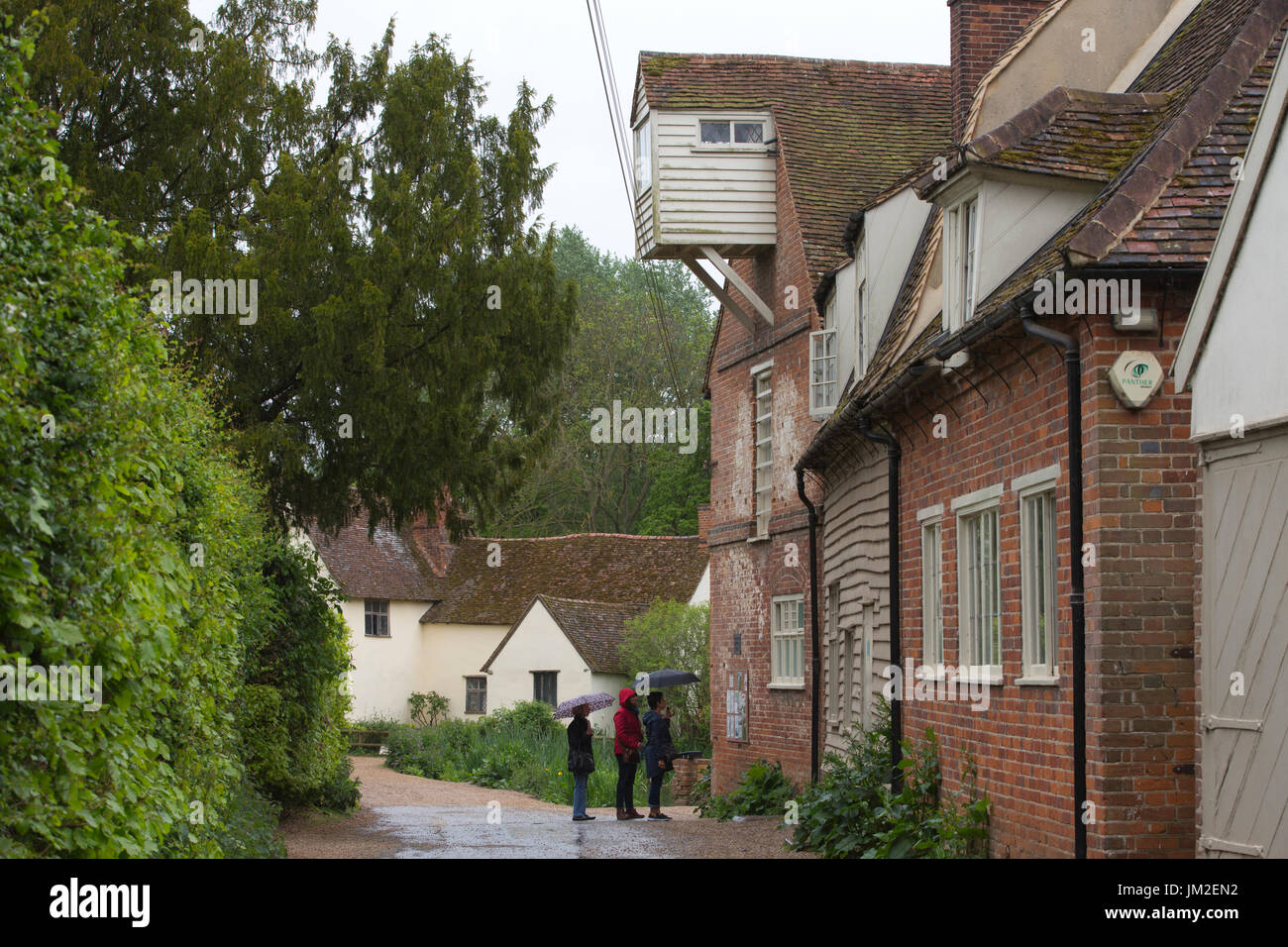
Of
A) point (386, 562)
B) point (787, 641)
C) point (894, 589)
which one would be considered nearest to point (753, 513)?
point (787, 641)

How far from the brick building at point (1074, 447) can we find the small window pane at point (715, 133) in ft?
31.0

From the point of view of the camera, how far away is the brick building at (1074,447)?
9.34 metres

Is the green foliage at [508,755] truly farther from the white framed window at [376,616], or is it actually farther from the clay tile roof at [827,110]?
the clay tile roof at [827,110]

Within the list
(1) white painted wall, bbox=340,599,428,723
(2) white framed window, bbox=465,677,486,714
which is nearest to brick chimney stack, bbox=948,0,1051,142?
(2) white framed window, bbox=465,677,486,714

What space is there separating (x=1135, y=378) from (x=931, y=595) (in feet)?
15.2

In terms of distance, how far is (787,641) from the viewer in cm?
2233

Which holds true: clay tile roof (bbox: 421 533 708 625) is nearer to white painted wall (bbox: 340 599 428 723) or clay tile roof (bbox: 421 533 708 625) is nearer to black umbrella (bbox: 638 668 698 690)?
white painted wall (bbox: 340 599 428 723)

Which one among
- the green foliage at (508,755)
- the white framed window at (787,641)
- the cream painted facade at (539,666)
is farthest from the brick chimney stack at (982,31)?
the cream painted facade at (539,666)

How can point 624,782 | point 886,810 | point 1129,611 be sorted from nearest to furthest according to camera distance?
point 1129,611, point 886,810, point 624,782

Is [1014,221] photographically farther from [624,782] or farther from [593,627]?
[593,627]

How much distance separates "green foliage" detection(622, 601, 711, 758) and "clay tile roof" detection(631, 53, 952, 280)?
49.5 ft

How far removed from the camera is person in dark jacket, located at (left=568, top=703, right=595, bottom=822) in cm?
2008

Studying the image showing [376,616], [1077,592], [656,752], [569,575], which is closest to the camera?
[1077,592]

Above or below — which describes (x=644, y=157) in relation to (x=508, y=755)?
above
